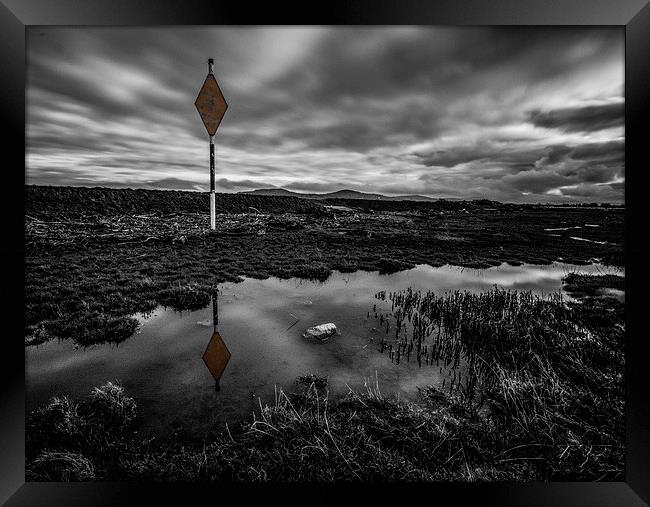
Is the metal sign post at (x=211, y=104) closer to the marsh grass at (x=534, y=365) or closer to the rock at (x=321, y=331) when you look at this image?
the rock at (x=321, y=331)

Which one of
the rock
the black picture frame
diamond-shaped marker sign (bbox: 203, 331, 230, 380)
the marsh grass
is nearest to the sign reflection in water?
diamond-shaped marker sign (bbox: 203, 331, 230, 380)

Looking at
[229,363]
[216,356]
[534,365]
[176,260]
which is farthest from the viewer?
[176,260]

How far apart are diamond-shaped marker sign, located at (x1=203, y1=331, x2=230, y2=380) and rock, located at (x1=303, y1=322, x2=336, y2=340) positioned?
1.63 meters

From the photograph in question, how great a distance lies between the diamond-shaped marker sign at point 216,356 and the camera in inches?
198

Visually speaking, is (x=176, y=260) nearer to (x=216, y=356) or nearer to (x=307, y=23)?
(x=216, y=356)

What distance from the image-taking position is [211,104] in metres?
7.77

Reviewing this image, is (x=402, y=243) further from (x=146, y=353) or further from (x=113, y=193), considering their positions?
(x=113, y=193)

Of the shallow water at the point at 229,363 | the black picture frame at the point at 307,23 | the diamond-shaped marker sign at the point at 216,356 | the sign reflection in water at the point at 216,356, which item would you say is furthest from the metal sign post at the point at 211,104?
the black picture frame at the point at 307,23

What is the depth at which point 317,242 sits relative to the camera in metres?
19.3

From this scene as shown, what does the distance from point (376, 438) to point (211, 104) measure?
8.01m

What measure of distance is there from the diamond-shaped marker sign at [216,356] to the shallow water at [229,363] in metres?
0.09

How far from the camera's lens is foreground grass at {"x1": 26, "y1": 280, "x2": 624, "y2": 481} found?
3.22 m

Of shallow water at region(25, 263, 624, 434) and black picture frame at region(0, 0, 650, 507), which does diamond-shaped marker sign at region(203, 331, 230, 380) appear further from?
black picture frame at region(0, 0, 650, 507)

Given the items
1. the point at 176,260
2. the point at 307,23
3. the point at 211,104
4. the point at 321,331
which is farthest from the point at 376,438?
the point at 176,260
